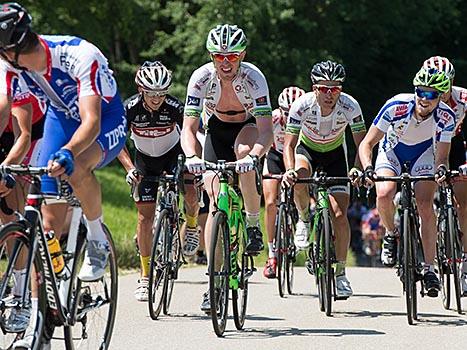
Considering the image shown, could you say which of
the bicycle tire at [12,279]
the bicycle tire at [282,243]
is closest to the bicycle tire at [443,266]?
the bicycle tire at [282,243]

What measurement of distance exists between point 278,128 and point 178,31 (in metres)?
25.6

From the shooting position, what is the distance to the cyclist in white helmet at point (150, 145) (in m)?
12.4

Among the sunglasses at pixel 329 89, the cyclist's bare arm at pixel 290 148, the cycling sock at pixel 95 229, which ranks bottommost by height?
the cycling sock at pixel 95 229

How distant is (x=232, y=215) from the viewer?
10641mm

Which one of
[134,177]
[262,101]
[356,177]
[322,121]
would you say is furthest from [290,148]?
[262,101]

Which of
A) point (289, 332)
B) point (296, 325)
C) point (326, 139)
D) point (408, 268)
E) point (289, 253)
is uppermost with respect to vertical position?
point (326, 139)

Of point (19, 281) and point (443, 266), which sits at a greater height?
point (443, 266)

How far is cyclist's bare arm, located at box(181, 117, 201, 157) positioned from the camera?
34.4ft

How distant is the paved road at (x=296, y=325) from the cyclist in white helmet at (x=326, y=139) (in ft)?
2.09

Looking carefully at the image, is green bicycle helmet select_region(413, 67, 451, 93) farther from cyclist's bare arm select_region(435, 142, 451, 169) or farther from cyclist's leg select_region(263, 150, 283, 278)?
cyclist's leg select_region(263, 150, 283, 278)

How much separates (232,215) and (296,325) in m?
1.16

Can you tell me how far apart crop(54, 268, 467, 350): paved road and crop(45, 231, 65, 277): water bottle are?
1.81 m

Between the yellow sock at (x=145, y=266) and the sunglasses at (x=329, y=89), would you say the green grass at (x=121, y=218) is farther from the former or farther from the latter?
the sunglasses at (x=329, y=89)

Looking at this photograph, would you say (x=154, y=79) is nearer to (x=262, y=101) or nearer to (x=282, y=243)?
(x=262, y=101)
